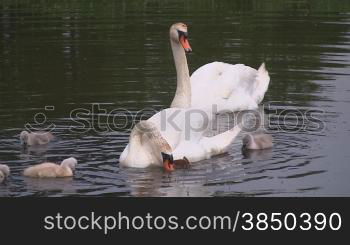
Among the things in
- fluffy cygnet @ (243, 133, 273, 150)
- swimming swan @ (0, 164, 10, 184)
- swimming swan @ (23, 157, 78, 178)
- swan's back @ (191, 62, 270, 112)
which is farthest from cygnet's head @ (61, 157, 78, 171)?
swan's back @ (191, 62, 270, 112)

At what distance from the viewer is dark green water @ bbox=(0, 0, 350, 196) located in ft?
36.1

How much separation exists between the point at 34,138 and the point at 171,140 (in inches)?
75.4

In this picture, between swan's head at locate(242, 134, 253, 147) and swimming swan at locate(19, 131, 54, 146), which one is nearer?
swan's head at locate(242, 134, 253, 147)

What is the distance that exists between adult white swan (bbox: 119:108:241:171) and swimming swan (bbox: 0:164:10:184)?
4.75 feet

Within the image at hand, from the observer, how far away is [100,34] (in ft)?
75.4

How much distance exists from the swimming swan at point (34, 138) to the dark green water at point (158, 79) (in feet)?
0.40

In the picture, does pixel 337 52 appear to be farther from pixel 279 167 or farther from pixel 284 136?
pixel 279 167

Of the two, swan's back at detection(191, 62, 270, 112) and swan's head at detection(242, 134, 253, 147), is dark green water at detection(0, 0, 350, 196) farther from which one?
swan's back at detection(191, 62, 270, 112)

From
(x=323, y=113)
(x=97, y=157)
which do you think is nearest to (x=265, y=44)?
(x=323, y=113)

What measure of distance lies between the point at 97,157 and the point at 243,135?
2517 mm

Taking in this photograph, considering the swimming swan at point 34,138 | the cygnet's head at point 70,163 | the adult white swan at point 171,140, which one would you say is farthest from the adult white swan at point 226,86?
the cygnet's head at point 70,163

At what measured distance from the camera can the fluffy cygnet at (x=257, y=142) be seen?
40.6ft

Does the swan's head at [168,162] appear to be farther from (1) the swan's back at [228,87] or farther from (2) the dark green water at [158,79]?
(1) the swan's back at [228,87]

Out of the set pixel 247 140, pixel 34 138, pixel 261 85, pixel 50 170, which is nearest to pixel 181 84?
pixel 247 140
